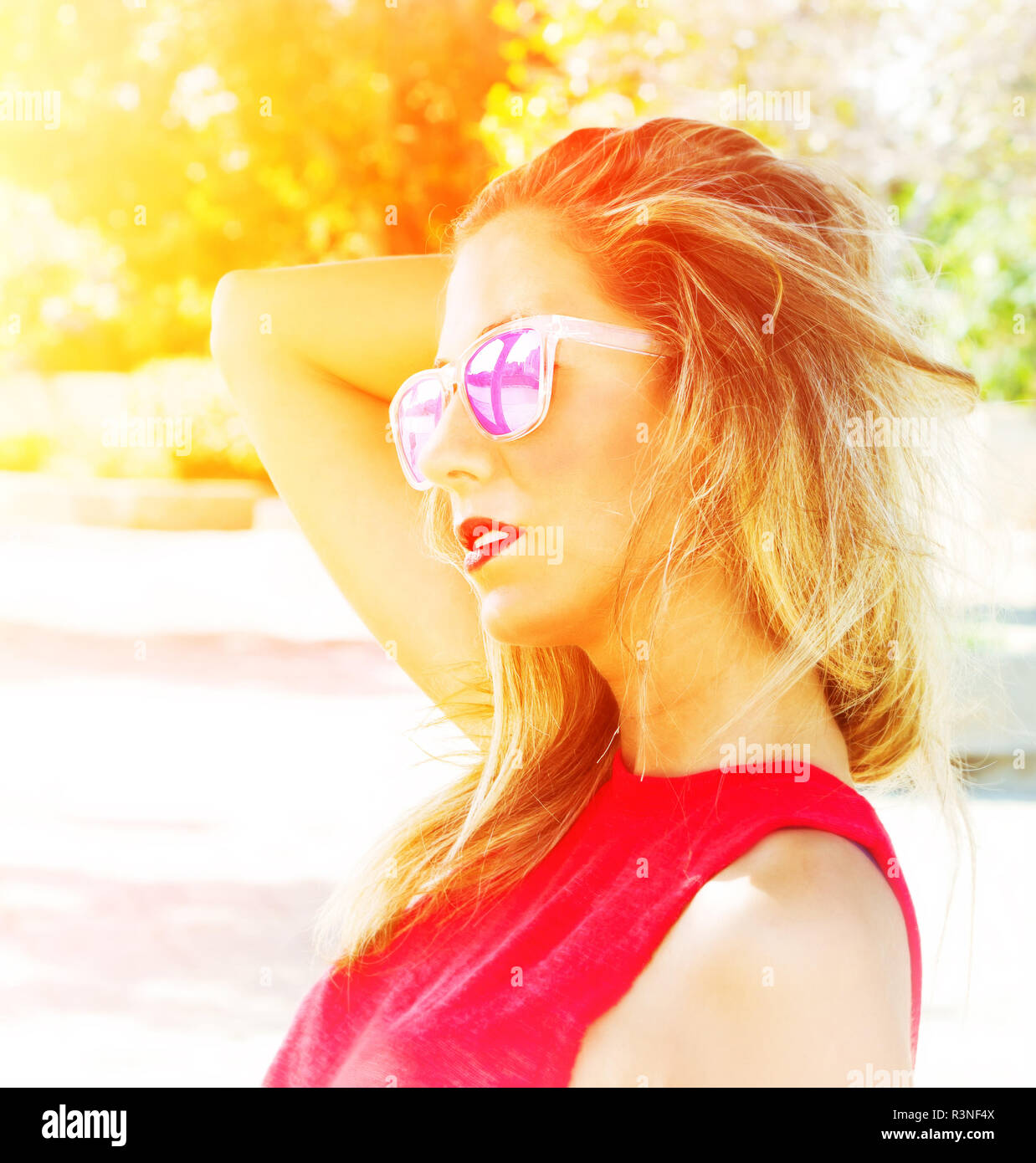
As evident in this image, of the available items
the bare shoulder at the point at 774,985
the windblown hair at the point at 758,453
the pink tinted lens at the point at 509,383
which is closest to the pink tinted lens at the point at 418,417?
the pink tinted lens at the point at 509,383

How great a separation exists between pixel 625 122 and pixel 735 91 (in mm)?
6481

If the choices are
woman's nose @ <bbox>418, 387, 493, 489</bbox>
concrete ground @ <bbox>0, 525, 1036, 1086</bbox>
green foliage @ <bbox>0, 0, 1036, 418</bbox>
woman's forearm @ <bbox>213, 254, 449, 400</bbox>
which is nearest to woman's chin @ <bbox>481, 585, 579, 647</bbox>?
woman's nose @ <bbox>418, 387, 493, 489</bbox>

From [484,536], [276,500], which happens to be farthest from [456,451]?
[276,500]

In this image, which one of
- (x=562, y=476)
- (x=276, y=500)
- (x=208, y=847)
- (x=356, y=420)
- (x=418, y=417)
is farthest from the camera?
(x=276, y=500)

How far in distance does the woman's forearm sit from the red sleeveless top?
2.50 ft

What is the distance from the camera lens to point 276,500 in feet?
52.3

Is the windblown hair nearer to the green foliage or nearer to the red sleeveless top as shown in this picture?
the red sleeveless top

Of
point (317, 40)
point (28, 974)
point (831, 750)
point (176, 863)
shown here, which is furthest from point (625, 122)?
point (317, 40)

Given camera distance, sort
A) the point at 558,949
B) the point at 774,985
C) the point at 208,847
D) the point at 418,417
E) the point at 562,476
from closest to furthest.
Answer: the point at 774,985, the point at 558,949, the point at 562,476, the point at 418,417, the point at 208,847

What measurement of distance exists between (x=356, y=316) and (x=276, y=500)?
14063 millimetres

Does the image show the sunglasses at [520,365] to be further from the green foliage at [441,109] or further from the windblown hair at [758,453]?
the green foliage at [441,109]

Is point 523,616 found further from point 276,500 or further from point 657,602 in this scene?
point 276,500

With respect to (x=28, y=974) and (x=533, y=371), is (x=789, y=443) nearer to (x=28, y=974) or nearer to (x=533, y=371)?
(x=533, y=371)

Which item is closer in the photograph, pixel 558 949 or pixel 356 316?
pixel 558 949
